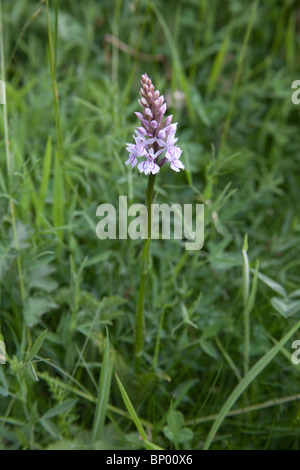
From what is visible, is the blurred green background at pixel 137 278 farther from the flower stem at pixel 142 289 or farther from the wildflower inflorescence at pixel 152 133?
the wildflower inflorescence at pixel 152 133

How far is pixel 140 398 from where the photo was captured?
216cm

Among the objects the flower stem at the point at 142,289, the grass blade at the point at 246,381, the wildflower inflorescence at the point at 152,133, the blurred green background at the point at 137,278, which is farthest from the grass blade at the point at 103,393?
the wildflower inflorescence at the point at 152,133

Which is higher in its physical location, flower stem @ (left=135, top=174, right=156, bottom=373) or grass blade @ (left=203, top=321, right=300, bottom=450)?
flower stem @ (left=135, top=174, right=156, bottom=373)

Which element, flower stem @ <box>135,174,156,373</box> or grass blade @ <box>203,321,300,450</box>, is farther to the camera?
grass blade @ <box>203,321,300,450</box>

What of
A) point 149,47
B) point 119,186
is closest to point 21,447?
point 119,186

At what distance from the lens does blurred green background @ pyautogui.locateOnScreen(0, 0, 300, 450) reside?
81.7 inches

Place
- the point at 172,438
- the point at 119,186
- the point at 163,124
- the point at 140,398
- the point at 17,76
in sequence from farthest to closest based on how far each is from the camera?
the point at 17,76 → the point at 119,186 → the point at 140,398 → the point at 172,438 → the point at 163,124

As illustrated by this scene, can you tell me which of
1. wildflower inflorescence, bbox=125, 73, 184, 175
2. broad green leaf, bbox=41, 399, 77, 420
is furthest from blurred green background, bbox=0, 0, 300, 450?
wildflower inflorescence, bbox=125, 73, 184, 175

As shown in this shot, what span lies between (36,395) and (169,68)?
2.40 m

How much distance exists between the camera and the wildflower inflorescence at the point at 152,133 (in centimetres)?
Result: 159

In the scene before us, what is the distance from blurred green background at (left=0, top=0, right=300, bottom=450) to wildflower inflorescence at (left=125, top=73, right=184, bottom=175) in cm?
50

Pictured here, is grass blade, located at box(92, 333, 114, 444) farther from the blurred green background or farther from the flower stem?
the flower stem

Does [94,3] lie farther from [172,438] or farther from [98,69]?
[172,438]

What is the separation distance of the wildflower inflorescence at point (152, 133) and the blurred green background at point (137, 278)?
0.50m
